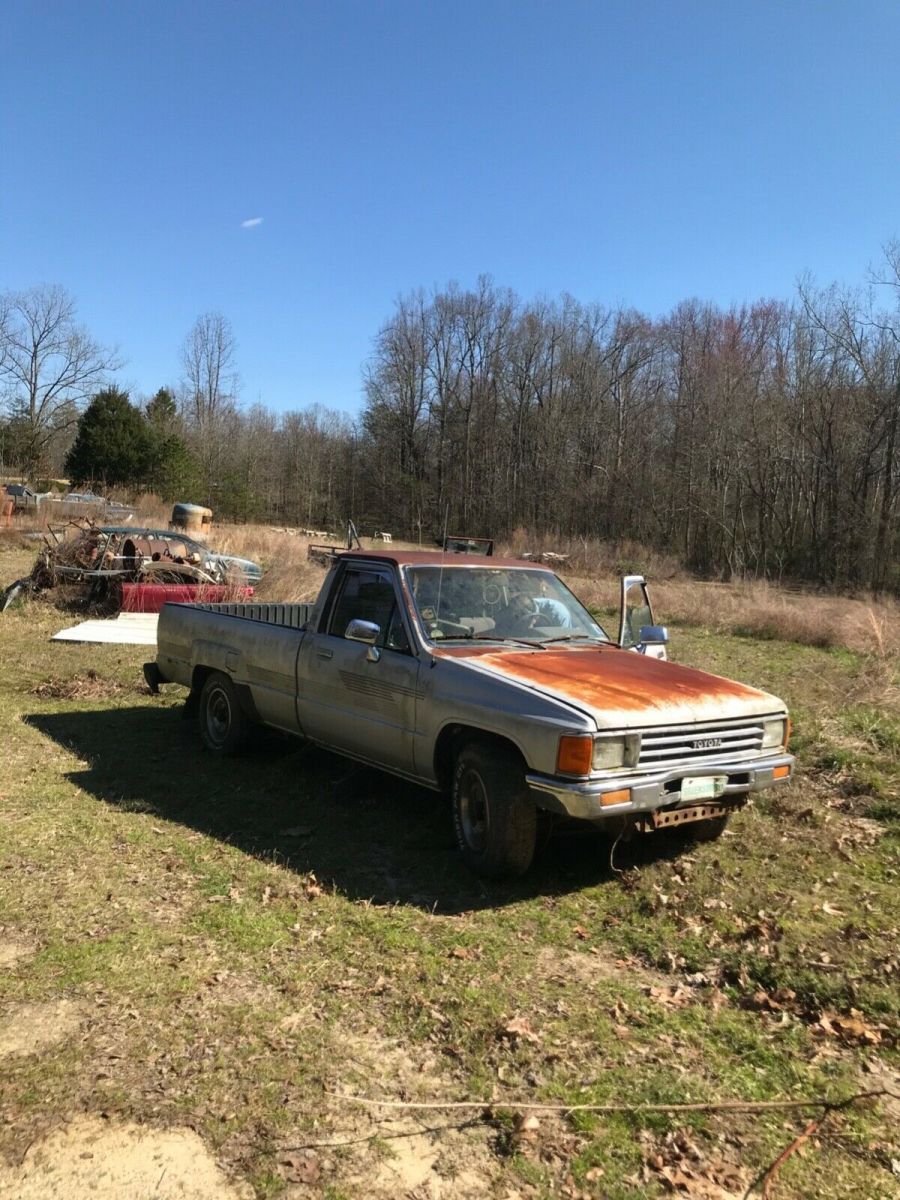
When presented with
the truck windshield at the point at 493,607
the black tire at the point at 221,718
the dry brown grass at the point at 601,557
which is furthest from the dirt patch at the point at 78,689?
the dry brown grass at the point at 601,557

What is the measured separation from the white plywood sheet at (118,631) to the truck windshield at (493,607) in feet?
23.9

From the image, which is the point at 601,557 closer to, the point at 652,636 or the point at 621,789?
the point at 652,636

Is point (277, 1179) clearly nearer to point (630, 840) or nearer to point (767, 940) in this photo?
point (767, 940)

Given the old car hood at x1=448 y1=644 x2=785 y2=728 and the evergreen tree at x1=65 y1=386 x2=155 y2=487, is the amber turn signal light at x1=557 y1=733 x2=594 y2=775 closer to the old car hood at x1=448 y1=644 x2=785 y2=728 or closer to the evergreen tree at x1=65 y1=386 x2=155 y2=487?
the old car hood at x1=448 y1=644 x2=785 y2=728

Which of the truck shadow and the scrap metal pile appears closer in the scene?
the truck shadow

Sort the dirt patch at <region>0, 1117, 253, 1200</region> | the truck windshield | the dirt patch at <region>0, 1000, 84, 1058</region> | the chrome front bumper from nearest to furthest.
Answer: the dirt patch at <region>0, 1117, 253, 1200</region> < the dirt patch at <region>0, 1000, 84, 1058</region> < the chrome front bumper < the truck windshield

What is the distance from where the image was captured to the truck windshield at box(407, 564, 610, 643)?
5.61 meters

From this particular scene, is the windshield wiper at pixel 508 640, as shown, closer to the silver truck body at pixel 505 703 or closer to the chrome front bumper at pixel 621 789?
the silver truck body at pixel 505 703

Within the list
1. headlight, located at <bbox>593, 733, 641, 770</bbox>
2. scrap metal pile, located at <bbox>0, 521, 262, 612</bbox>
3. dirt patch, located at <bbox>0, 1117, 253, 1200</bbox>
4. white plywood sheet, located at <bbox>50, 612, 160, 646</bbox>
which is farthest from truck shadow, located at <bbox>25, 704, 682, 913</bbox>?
scrap metal pile, located at <bbox>0, 521, 262, 612</bbox>

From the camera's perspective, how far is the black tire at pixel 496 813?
14.9ft

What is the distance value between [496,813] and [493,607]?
1.67m

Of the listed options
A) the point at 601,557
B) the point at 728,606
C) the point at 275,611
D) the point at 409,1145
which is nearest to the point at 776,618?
the point at 728,606

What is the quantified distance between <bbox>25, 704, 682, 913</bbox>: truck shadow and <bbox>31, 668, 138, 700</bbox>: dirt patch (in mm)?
1139

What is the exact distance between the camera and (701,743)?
15.2 feet
